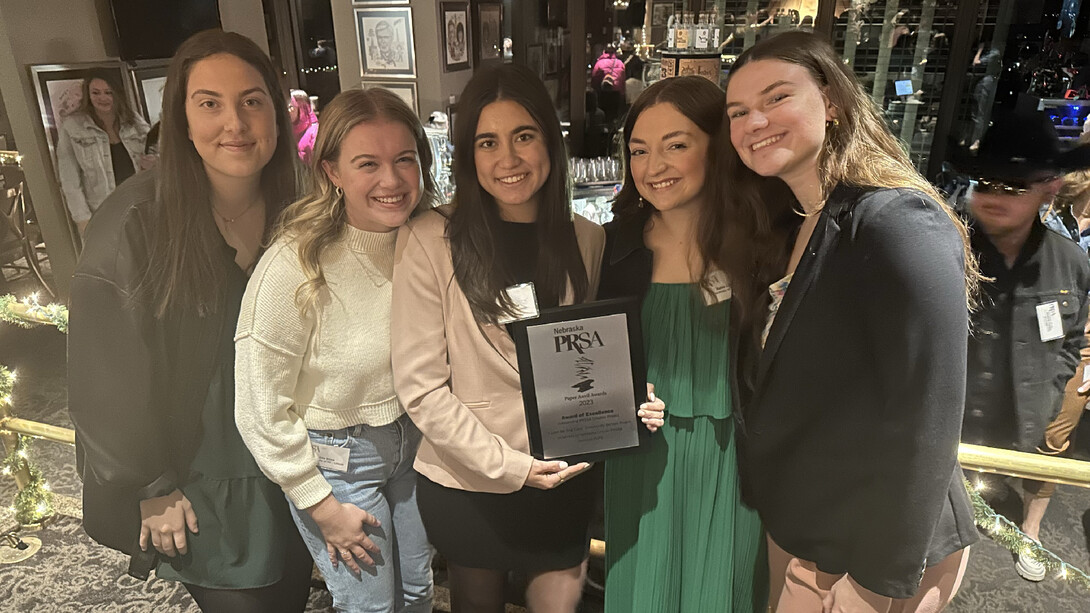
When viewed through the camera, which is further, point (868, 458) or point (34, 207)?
point (34, 207)

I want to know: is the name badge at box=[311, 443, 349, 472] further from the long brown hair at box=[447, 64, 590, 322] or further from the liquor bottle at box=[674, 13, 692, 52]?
the liquor bottle at box=[674, 13, 692, 52]

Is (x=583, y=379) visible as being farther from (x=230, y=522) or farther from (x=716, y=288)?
(x=230, y=522)

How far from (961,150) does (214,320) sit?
233cm

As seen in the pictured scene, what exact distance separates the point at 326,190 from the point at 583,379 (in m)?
0.70

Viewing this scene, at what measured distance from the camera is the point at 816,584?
4.58 ft

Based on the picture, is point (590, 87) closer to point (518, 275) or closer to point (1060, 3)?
point (518, 275)

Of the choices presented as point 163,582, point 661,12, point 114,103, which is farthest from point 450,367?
point 661,12

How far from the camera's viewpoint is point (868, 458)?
1.20 meters

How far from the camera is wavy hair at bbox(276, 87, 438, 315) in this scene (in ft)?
4.37

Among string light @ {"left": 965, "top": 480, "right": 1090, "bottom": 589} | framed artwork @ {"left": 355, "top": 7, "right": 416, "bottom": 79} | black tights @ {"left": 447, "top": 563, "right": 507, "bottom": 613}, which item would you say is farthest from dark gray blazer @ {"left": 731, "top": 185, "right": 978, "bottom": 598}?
framed artwork @ {"left": 355, "top": 7, "right": 416, "bottom": 79}

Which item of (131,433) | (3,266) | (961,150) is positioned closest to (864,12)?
(961,150)

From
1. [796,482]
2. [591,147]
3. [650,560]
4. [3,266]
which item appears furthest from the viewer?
[591,147]

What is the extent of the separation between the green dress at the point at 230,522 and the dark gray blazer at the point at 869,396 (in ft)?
3.96

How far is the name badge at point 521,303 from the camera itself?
1.37m
